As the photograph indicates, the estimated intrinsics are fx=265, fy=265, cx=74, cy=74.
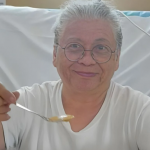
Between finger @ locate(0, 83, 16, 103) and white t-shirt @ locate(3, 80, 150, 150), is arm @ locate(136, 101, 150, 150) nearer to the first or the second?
white t-shirt @ locate(3, 80, 150, 150)

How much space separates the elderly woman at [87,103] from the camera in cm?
89

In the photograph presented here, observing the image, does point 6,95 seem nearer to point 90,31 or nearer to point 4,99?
point 4,99

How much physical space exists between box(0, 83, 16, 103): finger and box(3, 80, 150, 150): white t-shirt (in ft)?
0.63

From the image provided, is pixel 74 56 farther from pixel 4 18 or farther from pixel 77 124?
pixel 4 18

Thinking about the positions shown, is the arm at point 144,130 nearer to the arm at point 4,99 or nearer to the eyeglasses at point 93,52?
the eyeglasses at point 93,52

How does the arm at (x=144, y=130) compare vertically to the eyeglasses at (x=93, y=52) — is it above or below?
below

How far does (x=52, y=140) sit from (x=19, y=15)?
0.81m

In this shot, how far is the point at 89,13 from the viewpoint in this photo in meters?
0.90

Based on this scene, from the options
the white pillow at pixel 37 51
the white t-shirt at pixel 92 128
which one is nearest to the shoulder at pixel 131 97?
the white t-shirt at pixel 92 128

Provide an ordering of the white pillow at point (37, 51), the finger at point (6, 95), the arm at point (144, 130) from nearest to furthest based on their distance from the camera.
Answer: the finger at point (6, 95), the arm at point (144, 130), the white pillow at point (37, 51)

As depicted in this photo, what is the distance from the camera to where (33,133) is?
0.93 meters

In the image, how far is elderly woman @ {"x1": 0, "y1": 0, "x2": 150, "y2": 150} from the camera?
2.91 ft

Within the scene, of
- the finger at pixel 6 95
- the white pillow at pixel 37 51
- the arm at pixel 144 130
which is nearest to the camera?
the finger at pixel 6 95

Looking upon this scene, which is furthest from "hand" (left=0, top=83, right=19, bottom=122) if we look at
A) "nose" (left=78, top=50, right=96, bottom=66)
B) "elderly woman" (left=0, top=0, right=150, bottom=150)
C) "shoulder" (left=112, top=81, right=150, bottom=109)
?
"shoulder" (left=112, top=81, right=150, bottom=109)
